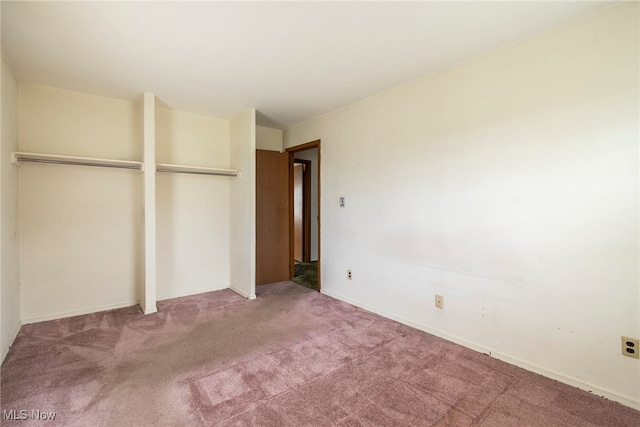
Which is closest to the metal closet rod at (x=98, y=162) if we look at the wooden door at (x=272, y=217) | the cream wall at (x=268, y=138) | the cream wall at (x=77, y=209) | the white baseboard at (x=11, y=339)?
the cream wall at (x=77, y=209)

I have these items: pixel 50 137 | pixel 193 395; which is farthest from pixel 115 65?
pixel 193 395

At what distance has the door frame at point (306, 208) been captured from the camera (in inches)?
229

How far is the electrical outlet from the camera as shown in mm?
1748

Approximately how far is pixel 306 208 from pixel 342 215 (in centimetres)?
220

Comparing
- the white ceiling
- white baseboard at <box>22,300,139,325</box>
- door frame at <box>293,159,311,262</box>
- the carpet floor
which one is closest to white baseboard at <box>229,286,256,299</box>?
the carpet floor

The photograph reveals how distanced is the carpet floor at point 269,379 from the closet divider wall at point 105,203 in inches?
18.5

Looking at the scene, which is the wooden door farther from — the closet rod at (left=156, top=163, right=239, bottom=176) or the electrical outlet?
the electrical outlet

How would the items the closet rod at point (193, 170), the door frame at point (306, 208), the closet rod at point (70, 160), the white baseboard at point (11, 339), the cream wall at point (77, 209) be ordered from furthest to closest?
the door frame at point (306, 208) → the closet rod at point (193, 170) → the cream wall at point (77, 209) → the closet rod at point (70, 160) → the white baseboard at point (11, 339)

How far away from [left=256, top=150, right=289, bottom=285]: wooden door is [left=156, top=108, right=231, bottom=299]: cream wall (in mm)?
465

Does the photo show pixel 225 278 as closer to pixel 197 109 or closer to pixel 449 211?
pixel 197 109

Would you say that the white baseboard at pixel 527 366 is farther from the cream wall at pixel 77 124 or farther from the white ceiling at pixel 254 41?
the cream wall at pixel 77 124

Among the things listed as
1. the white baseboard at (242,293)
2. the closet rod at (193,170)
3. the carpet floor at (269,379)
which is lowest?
the carpet floor at (269,379)

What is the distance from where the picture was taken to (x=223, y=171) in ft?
Answer: 12.5

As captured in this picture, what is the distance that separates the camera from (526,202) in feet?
7.05
